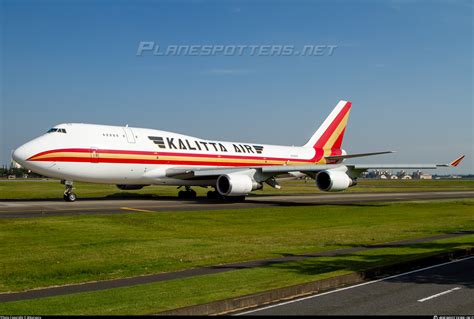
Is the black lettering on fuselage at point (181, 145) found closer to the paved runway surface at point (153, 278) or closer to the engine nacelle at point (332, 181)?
the engine nacelle at point (332, 181)

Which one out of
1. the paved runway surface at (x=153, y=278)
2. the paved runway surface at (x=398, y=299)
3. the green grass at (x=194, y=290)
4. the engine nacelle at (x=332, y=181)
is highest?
the engine nacelle at (x=332, y=181)

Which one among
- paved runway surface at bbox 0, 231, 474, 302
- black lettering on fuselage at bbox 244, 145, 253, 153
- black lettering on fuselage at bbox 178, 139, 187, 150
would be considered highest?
black lettering on fuselage at bbox 244, 145, 253, 153

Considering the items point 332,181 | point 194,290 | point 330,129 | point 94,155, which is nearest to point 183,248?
point 194,290

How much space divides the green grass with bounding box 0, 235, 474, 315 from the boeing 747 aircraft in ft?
77.2

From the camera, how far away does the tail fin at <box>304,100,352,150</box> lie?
186ft

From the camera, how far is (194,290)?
470 inches

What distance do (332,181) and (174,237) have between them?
65.6 feet

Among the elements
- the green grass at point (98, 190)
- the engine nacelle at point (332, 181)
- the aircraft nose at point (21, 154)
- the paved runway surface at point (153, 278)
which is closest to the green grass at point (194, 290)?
the paved runway surface at point (153, 278)

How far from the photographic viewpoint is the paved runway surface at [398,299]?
31.8ft

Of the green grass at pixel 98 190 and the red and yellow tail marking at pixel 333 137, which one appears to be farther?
the red and yellow tail marking at pixel 333 137

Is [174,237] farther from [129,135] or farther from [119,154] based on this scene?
[129,135]

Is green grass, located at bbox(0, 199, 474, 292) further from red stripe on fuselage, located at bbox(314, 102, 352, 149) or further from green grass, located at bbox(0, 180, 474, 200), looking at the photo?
red stripe on fuselage, located at bbox(314, 102, 352, 149)

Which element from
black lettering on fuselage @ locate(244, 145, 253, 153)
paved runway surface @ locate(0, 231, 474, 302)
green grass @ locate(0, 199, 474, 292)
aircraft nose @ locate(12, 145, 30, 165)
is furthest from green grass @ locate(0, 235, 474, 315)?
black lettering on fuselage @ locate(244, 145, 253, 153)

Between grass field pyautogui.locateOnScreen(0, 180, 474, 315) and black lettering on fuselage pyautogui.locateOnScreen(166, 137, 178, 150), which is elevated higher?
black lettering on fuselage pyautogui.locateOnScreen(166, 137, 178, 150)
